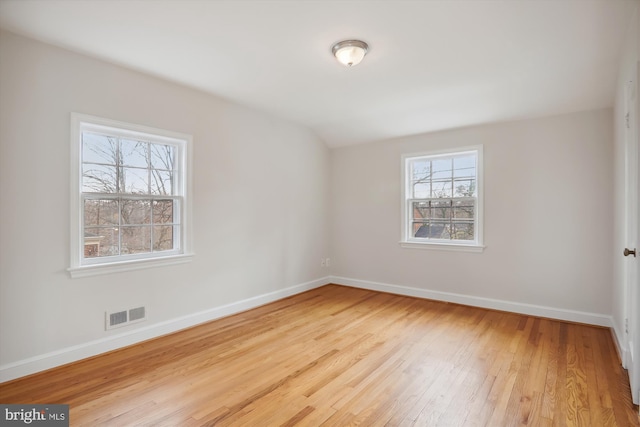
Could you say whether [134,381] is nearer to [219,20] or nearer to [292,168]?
[219,20]

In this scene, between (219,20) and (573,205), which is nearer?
(219,20)

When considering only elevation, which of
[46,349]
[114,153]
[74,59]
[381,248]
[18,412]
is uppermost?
[74,59]

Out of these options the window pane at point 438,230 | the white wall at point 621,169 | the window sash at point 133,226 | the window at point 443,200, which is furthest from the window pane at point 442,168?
the window sash at point 133,226

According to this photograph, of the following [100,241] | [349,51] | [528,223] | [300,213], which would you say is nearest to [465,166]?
[528,223]

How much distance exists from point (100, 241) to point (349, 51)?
268 centimetres

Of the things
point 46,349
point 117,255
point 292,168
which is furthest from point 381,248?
point 46,349

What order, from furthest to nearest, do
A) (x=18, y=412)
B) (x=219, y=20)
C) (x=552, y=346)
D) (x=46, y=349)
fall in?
(x=552, y=346), (x=46, y=349), (x=219, y=20), (x=18, y=412)

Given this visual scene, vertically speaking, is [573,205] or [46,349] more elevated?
[573,205]

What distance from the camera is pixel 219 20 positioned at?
2260 millimetres

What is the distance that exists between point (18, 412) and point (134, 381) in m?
0.62

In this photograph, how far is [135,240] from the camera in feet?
10.4

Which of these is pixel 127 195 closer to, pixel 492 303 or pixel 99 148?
pixel 99 148

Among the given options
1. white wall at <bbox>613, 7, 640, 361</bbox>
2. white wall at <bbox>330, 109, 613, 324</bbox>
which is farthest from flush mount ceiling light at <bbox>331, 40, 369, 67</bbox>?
white wall at <bbox>330, 109, 613, 324</bbox>

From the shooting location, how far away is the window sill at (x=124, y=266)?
2.73 m
